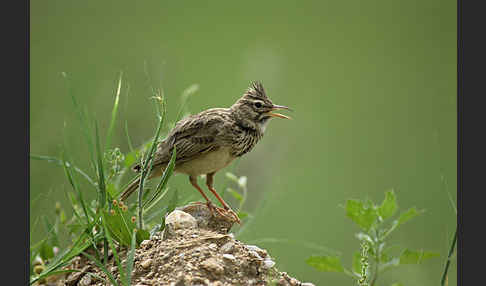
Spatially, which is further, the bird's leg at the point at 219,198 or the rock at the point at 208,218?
the bird's leg at the point at 219,198

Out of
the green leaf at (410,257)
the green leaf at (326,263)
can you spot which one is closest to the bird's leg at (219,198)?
the green leaf at (326,263)

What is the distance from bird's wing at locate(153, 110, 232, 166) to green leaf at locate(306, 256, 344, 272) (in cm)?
155

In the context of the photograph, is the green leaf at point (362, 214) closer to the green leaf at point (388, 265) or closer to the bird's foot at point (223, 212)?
the green leaf at point (388, 265)

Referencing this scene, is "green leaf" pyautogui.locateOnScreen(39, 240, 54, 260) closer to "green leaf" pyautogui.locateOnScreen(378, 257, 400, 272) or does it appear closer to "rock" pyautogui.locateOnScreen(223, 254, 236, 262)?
"rock" pyautogui.locateOnScreen(223, 254, 236, 262)

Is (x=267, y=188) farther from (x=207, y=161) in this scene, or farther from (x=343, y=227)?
(x=343, y=227)

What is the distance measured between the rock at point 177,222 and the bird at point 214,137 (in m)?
0.82

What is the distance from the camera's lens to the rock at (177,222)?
3475mm

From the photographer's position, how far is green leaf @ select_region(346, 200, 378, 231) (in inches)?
141

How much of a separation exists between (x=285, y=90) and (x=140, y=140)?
5.96 m

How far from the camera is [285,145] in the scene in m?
5.85

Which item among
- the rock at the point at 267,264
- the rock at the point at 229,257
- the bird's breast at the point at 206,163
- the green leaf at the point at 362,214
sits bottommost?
the rock at the point at 267,264

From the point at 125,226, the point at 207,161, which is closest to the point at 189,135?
the point at 207,161

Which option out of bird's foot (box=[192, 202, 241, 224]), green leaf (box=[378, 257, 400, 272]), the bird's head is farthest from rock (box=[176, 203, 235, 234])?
the bird's head

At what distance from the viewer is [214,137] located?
483 centimetres
